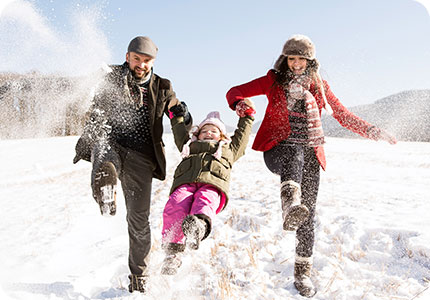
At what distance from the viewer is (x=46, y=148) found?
1875cm

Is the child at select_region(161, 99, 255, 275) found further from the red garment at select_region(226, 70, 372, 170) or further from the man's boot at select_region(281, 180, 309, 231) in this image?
→ the man's boot at select_region(281, 180, 309, 231)

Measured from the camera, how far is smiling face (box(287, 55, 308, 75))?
271cm

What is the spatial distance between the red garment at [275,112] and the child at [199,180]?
0.50ft

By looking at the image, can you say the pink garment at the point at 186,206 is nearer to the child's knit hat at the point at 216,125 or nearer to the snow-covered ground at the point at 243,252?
the child's knit hat at the point at 216,125

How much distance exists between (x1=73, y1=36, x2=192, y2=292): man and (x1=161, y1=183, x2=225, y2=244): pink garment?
493mm

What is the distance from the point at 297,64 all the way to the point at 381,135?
98 cm

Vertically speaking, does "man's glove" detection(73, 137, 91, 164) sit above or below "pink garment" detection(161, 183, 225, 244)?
above

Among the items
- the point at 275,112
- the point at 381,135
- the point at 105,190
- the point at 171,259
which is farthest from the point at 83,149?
the point at 381,135

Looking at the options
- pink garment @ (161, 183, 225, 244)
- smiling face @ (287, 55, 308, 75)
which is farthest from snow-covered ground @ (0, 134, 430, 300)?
smiling face @ (287, 55, 308, 75)

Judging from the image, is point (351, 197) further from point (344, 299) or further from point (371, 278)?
point (344, 299)

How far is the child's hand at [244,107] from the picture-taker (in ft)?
9.74

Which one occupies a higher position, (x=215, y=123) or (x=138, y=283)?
(x=215, y=123)

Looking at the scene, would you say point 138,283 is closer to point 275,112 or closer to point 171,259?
point 171,259

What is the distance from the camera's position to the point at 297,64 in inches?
107
